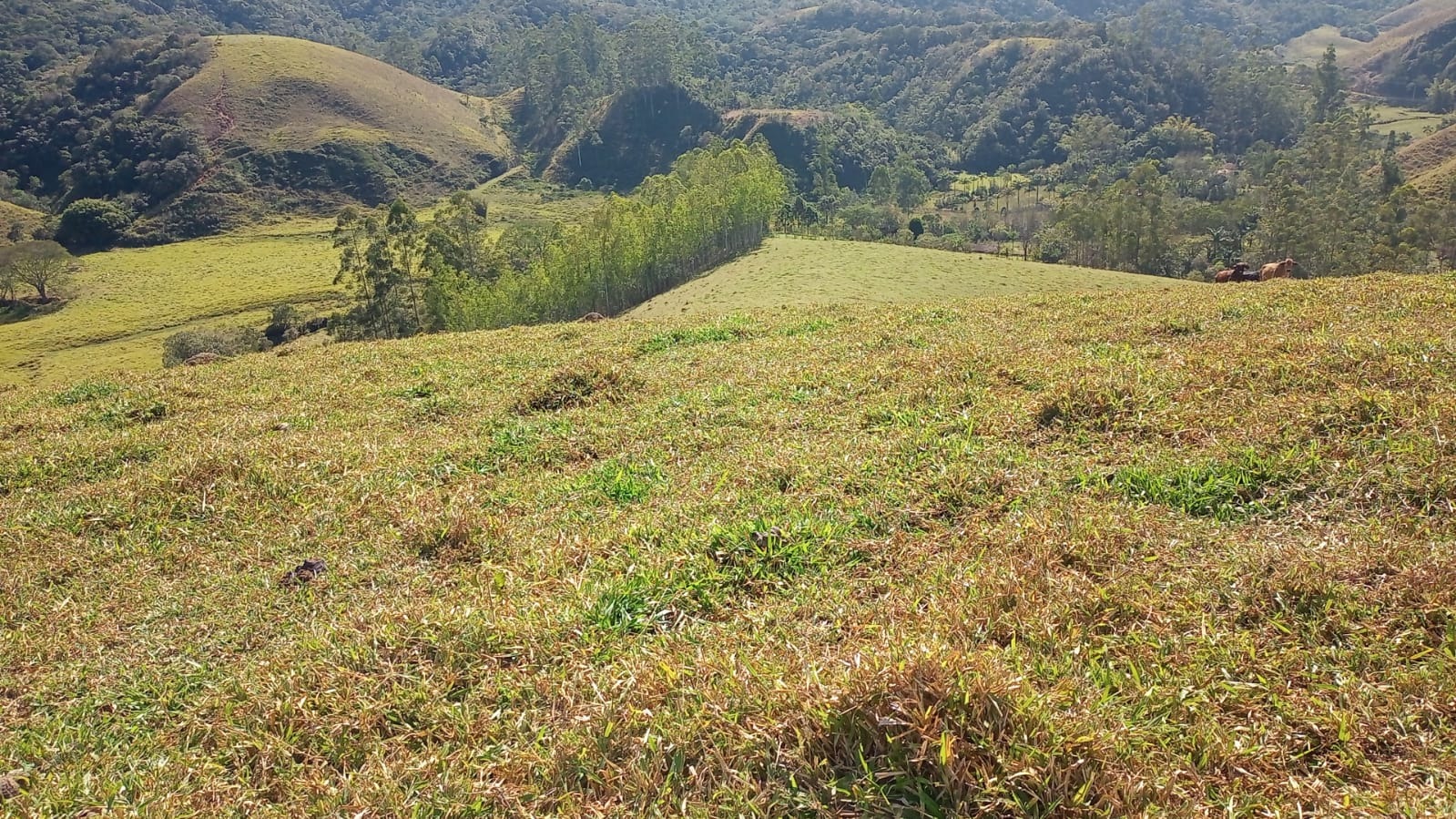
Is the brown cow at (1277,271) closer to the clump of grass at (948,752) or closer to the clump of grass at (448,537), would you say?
the clump of grass at (448,537)

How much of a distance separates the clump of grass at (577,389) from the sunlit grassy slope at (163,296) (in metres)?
60.0

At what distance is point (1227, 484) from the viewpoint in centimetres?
592

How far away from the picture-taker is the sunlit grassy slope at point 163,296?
220ft

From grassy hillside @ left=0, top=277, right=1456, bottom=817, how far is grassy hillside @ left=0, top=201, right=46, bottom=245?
451ft

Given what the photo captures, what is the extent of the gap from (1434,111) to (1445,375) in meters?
244

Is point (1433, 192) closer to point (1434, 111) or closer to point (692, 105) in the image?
point (1434, 111)

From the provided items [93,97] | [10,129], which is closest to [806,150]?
[93,97]

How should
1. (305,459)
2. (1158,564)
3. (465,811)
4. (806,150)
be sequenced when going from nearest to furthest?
(465,811) < (1158,564) < (305,459) < (806,150)

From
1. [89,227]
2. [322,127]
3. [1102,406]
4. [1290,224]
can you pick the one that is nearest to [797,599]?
[1102,406]

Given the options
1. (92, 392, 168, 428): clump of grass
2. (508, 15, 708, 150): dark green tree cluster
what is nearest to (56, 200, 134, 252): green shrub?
(508, 15, 708, 150): dark green tree cluster

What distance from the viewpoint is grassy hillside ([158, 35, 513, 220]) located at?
448 feet

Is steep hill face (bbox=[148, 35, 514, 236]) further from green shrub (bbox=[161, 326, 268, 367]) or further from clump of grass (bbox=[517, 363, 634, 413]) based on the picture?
Answer: clump of grass (bbox=[517, 363, 634, 413])

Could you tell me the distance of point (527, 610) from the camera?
5051 millimetres

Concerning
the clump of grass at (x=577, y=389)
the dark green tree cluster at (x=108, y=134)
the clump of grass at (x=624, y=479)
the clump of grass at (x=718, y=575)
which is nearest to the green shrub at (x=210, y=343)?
the clump of grass at (x=577, y=389)
